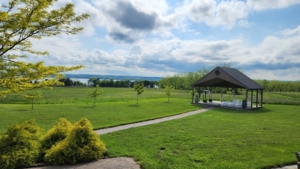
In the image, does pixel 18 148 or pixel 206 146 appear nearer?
pixel 18 148

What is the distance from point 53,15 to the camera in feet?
19.9

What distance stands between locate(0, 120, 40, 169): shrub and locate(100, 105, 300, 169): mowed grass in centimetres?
231

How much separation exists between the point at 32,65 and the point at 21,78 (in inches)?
17.8

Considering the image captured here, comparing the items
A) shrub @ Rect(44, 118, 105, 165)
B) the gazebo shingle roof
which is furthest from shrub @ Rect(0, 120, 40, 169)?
the gazebo shingle roof

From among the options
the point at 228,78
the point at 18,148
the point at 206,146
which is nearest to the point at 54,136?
the point at 18,148

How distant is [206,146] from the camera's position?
799cm

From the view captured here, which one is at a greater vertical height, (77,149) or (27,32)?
(27,32)

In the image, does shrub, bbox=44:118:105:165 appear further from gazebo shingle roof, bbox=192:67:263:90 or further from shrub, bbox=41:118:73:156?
gazebo shingle roof, bbox=192:67:263:90

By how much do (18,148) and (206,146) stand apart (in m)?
6.15

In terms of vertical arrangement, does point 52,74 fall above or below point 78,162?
above

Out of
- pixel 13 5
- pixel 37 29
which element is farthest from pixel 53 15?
pixel 13 5

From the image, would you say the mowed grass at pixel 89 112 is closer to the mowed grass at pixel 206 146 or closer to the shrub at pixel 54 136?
the mowed grass at pixel 206 146

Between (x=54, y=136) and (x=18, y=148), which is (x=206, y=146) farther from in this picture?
(x=18, y=148)

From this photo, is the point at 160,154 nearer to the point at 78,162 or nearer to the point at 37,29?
the point at 78,162
